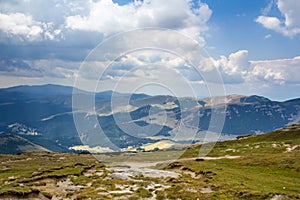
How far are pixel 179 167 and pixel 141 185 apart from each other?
28.2 m

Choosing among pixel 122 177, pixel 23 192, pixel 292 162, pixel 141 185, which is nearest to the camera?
pixel 23 192

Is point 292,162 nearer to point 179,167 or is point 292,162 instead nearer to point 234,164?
point 234,164

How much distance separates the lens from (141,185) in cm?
4497

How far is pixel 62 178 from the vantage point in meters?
53.3

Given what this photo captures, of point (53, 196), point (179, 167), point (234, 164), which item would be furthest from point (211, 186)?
point (234, 164)

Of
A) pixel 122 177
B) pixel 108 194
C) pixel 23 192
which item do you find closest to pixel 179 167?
pixel 122 177

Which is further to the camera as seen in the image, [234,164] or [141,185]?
[234,164]

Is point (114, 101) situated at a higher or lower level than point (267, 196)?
higher

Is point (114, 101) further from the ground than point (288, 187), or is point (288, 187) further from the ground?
point (114, 101)

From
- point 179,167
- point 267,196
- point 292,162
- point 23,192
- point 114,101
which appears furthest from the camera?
point 179,167

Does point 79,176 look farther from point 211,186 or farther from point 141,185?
point 211,186

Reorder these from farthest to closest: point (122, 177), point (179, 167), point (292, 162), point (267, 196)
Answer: point (179, 167) < point (292, 162) < point (122, 177) < point (267, 196)

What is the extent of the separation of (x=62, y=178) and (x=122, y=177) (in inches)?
411

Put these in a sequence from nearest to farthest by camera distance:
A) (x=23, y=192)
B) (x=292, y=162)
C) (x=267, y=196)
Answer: (x=267, y=196), (x=23, y=192), (x=292, y=162)
